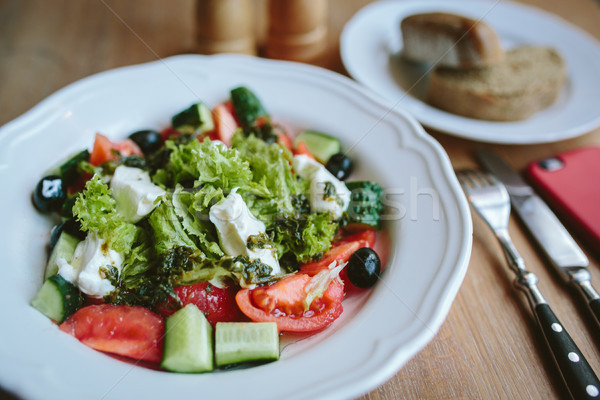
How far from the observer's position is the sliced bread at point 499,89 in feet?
9.92

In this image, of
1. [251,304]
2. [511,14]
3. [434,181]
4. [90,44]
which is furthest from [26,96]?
[511,14]

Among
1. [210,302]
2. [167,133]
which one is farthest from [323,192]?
[167,133]

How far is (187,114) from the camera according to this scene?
2590 millimetres

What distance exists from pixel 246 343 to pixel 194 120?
136 centimetres

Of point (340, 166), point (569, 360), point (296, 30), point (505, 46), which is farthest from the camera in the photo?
point (505, 46)

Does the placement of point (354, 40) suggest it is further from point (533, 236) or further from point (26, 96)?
point (26, 96)

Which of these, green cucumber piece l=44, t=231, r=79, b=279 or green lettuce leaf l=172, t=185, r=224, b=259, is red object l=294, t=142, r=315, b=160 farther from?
green cucumber piece l=44, t=231, r=79, b=279

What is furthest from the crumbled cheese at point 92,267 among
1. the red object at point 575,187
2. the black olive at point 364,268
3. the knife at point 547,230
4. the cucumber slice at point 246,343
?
the red object at point 575,187

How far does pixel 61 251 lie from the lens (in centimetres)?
197

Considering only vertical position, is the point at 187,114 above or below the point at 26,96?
above

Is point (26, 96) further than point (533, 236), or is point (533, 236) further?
point (26, 96)

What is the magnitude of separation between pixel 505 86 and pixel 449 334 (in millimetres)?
1873

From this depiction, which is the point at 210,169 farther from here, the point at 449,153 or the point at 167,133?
the point at 449,153

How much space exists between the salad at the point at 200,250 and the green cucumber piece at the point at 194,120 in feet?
0.55
